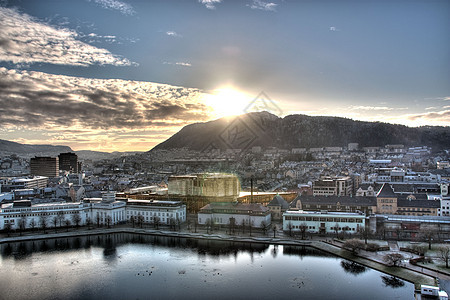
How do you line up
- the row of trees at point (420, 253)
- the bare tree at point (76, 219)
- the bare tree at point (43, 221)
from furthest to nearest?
the bare tree at point (76, 219), the bare tree at point (43, 221), the row of trees at point (420, 253)

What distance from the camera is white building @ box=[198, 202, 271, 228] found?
2436 cm

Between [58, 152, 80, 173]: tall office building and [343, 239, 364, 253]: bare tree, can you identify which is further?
[58, 152, 80, 173]: tall office building

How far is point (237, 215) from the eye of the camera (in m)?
24.9

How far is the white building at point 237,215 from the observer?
2436 centimetres

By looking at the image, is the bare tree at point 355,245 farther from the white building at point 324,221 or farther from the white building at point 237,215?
the white building at point 237,215

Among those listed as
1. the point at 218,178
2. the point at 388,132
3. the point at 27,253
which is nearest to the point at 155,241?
the point at 27,253

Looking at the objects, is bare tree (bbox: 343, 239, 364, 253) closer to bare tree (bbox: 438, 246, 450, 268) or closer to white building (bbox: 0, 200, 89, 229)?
bare tree (bbox: 438, 246, 450, 268)

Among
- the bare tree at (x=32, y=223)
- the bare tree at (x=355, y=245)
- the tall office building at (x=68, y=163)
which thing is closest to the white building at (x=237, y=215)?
the bare tree at (x=355, y=245)

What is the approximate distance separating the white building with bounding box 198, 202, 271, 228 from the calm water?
315 cm

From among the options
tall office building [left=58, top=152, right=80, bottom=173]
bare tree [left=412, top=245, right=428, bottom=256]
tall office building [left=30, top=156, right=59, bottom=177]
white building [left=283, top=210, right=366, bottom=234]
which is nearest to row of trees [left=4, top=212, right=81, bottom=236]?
white building [left=283, top=210, right=366, bottom=234]

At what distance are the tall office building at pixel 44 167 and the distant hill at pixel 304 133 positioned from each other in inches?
1650


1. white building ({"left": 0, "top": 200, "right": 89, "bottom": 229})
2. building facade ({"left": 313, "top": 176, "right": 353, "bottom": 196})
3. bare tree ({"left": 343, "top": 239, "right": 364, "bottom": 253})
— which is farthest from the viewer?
building facade ({"left": 313, "top": 176, "right": 353, "bottom": 196})

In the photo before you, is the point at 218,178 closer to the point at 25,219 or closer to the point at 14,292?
the point at 25,219

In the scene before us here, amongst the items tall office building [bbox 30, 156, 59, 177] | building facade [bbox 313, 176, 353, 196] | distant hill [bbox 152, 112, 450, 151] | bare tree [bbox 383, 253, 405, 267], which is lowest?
bare tree [bbox 383, 253, 405, 267]
